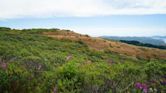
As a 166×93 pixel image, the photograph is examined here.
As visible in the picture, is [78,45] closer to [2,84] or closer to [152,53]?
[152,53]

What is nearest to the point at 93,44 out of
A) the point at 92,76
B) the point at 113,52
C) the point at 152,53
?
the point at 113,52

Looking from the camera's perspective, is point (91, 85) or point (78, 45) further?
point (78, 45)

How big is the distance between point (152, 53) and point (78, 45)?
12.2 m

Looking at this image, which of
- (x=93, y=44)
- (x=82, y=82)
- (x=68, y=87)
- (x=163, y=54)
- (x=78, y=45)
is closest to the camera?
(x=68, y=87)

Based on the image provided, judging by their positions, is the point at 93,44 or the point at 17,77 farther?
the point at 93,44

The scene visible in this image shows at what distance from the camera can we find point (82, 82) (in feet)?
25.6

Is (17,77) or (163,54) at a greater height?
(17,77)

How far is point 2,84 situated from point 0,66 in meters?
1.07

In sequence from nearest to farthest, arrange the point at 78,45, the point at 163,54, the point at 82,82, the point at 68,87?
the point at 68,87 → the point at 82,82 → the point at 78,45 → the point at 163,54

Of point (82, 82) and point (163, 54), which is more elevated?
point (82, 82)

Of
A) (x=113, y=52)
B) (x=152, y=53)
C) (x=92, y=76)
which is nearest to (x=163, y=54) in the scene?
(x=152, y=53)

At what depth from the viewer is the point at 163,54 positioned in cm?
5200

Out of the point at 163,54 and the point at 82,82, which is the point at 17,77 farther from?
the point at 163,54

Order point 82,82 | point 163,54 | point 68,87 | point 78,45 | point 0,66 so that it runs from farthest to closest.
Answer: point 163,54 < point 78,45 < point 0,66 < point 82,82 < point 68,87
